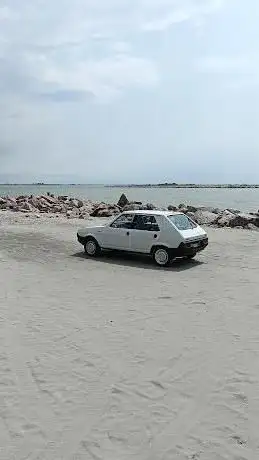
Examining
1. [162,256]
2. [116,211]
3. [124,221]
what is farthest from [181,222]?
[116,211]

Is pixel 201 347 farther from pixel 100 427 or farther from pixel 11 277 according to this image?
pixel 11 277

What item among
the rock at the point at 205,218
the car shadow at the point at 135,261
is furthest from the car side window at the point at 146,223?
the rock at the point at 205,218

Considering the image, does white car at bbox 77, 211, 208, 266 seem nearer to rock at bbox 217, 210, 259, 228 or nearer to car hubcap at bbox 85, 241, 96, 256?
car hubcap at bbox 85, 241, 96, 256

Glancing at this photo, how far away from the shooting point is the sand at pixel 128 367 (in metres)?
4.45

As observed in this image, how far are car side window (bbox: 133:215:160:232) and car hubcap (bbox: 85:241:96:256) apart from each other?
60.8 inches

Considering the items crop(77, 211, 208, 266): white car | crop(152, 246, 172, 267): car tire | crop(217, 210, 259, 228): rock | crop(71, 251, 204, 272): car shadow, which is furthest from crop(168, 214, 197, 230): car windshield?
crop(217, 210, 259, 228): rock

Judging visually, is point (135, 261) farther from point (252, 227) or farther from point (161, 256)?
point (252, 227)

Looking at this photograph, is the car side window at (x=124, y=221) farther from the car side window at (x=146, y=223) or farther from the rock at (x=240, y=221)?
the rock at (x=240, y=221)

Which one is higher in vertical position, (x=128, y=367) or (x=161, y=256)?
(x=161, y=256)

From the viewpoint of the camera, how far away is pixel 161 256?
1409 centimetres

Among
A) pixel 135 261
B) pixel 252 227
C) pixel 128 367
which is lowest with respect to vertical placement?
pixel 128 367

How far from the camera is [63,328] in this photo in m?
7.79

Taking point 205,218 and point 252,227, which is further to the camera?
point 205,218

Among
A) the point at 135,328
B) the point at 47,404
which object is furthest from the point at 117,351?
the point at 47,404
